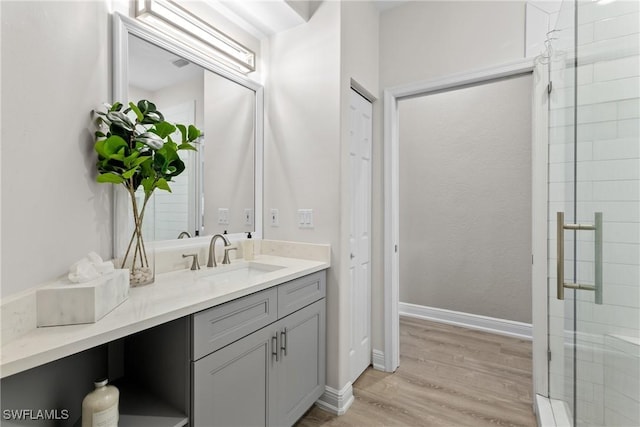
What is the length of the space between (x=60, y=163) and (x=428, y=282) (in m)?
3.37

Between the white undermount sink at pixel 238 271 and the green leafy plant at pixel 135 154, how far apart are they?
360 mm

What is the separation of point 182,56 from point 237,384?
1.71 m

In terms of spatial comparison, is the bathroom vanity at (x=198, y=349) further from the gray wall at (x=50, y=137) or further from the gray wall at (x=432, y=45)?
the gray wall at (x=432, y=45)

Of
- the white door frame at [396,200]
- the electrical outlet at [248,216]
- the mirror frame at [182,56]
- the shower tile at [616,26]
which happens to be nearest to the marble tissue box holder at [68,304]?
the mirror frame at [182,56]

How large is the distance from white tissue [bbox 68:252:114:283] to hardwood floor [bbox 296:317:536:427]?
4.63 ft

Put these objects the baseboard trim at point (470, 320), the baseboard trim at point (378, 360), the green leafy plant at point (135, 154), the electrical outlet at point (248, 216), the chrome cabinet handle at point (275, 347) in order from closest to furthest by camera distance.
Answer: the green leafy plant at point (135, 154)
the chrome cabinet handle at point (275, 347)
the electrical outlet at point (248, 216)
the baseboard trim at point (378, 360)
the baseboard trim at point (470, 320)

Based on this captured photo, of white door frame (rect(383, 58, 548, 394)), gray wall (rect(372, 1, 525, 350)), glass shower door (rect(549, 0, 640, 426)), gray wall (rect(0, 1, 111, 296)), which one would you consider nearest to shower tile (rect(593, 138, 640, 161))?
glass shower door (rect(549, 0, 640, 426))

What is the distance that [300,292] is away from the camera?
1.67 metres

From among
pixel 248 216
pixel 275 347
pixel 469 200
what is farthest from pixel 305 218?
pixel 469 200

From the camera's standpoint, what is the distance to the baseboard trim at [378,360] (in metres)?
2.36

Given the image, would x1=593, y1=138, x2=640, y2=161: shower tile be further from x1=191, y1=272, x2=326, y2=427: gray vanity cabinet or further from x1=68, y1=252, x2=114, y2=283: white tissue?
x1=68, y1=252, x2=114, y2=283: white tissue

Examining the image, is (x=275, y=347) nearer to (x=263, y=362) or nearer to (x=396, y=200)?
(x=263, y=362)

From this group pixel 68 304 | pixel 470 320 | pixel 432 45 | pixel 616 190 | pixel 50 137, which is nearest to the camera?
pixel 68 304

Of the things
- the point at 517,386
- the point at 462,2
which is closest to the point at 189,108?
the point at 462,2
